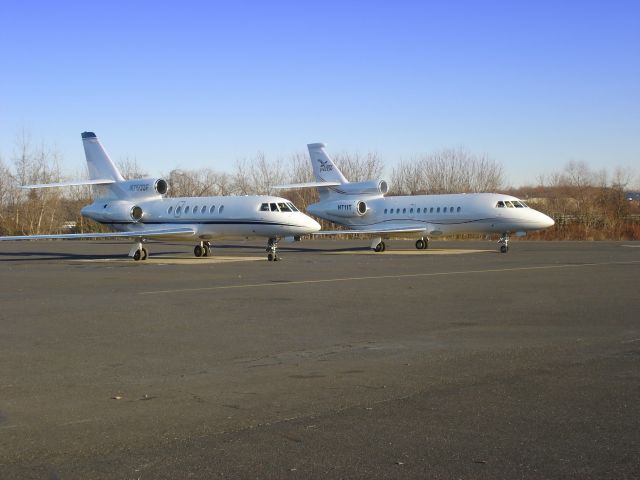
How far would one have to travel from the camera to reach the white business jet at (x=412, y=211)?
39.6 metres

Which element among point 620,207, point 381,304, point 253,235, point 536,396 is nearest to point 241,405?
point 536,396

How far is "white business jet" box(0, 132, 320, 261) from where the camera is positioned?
112 ft

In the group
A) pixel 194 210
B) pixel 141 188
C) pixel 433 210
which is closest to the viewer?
pixel 194 210

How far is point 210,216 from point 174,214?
6.66 ft

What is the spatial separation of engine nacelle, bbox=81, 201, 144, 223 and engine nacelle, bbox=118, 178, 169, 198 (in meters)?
0.53

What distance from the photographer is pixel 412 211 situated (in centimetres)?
4316

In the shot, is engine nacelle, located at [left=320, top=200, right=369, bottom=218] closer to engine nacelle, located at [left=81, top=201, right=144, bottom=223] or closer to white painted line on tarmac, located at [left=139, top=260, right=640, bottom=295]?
engine nacelle, located at [left=81, top=201, right=144, bottom=223]

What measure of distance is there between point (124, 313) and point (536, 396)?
883 cm

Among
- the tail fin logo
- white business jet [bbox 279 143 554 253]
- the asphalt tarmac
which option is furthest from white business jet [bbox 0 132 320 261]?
the asphalt tarmac

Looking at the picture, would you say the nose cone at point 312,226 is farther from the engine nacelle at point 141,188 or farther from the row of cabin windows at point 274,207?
the engine nacelle at point 141,188

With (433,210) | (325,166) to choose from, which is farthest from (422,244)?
(325,166)

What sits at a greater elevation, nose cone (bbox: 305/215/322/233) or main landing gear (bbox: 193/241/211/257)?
nose cone (bbox: 305/215/322/233)

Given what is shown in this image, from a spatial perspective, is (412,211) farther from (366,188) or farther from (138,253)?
(138,253)

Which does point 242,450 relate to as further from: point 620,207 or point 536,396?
point 620,207
